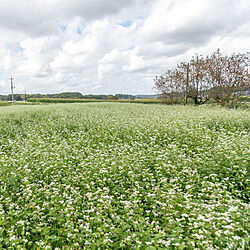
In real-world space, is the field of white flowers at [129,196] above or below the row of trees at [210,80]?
below

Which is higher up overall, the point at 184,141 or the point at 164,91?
the point at 164,91

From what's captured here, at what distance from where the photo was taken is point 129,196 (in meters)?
4.62

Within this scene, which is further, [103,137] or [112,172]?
[103,137]

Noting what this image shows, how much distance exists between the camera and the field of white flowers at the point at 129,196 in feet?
10.5

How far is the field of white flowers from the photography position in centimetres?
321

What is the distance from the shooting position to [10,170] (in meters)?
5.98

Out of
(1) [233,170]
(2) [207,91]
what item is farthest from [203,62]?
(1) [233,170]

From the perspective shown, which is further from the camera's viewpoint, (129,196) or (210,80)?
(210,80)

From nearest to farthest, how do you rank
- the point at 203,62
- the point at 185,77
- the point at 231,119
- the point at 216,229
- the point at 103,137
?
the point at 216,229
the point at 103,137
the point at 231,119
the point at 203,62
the point at 185,77

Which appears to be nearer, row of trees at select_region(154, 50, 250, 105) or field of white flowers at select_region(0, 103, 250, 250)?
field of white flowers at select_region(0, 103, 250, 250)

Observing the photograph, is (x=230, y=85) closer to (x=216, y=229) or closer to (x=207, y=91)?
(x=207, y=91)

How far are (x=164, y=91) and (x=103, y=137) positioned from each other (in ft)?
96.5

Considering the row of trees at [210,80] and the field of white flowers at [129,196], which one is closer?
the field of white flowers at [129,196]

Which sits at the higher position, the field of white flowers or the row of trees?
the row of trees
